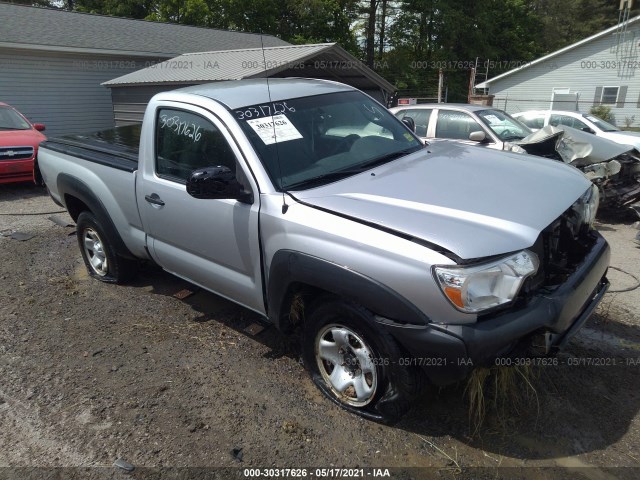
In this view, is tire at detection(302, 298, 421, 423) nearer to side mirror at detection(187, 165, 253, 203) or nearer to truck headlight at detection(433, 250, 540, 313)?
truck headlight at detection(433, 250, 540, 313)

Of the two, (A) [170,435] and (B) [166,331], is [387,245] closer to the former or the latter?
(A) [170,435]

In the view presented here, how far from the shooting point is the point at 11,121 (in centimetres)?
1014

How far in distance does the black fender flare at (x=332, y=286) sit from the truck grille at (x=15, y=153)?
27.5ft

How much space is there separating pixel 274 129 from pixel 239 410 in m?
1.82

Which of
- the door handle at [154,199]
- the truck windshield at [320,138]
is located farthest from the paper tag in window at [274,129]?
the door handle at [154,199]

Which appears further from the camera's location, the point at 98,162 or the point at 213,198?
the point at 98,162

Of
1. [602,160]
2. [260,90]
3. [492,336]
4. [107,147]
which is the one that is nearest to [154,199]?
[260,90]

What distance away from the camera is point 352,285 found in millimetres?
2562

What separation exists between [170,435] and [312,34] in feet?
104

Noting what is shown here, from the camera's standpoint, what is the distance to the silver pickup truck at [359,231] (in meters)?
2.40

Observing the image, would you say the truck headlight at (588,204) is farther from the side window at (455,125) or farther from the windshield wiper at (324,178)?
the side window at (455,125)

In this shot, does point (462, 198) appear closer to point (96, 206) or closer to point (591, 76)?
point (96, 206)

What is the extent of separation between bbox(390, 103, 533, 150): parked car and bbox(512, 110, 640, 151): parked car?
3255 mm

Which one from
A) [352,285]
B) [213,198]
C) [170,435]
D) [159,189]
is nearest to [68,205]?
[159,189]
